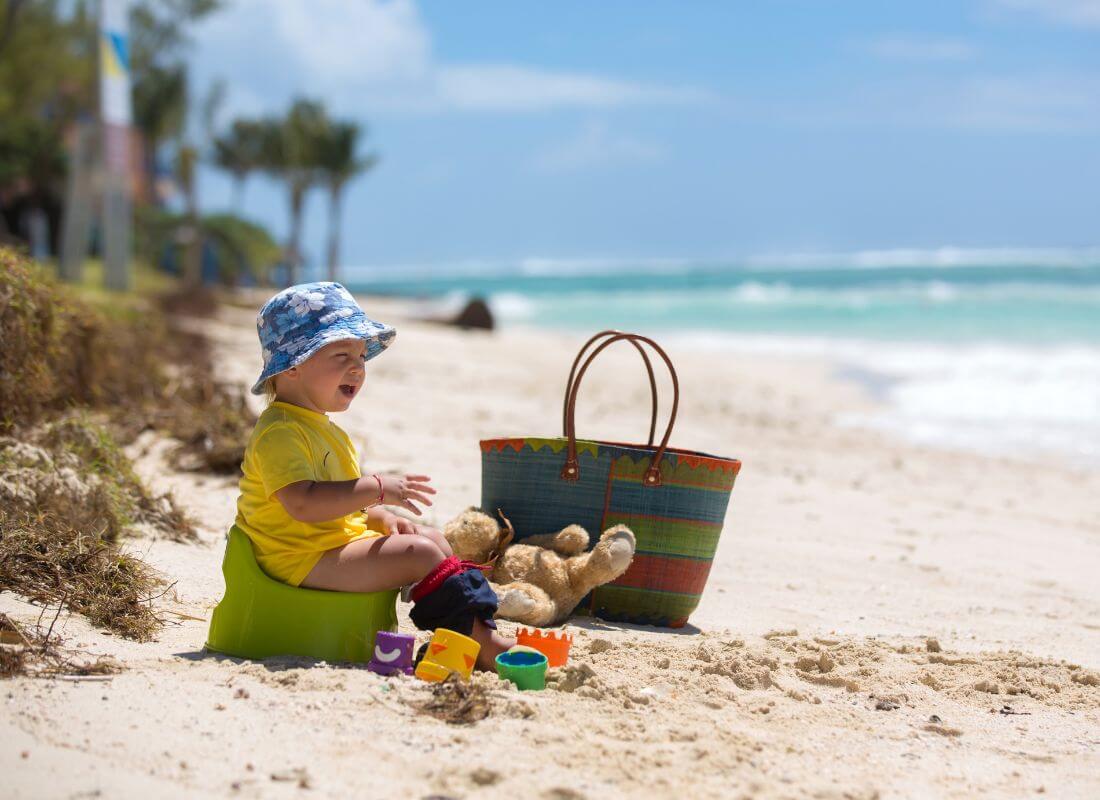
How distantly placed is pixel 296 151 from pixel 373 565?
5411 cm

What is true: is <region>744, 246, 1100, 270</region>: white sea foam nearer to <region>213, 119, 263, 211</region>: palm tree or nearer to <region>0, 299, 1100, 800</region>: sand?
<region>213, 119, 263, 211</region>: palm tree

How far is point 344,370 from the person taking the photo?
3.54m

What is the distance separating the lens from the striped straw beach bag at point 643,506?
4223 mm

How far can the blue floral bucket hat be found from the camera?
11.4 feet

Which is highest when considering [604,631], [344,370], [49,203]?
[49,203]

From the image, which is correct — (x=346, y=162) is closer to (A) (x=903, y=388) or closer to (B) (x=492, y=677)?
(A) (x=903, y=388)

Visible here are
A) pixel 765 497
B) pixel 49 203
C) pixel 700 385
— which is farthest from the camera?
pixel 49 203

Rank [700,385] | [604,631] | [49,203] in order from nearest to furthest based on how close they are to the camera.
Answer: [604,631]
[700,385]
[49,203]

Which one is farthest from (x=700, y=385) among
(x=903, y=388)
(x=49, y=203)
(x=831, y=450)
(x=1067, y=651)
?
(x=49, y=203)

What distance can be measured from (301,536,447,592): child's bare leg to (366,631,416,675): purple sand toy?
0.19 meters

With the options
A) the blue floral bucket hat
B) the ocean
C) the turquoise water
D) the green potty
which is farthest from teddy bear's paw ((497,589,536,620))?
the turquoise water

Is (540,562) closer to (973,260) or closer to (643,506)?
(643,506)

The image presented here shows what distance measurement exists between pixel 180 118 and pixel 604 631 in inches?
1850

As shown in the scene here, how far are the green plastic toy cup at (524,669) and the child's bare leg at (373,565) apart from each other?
383mm
